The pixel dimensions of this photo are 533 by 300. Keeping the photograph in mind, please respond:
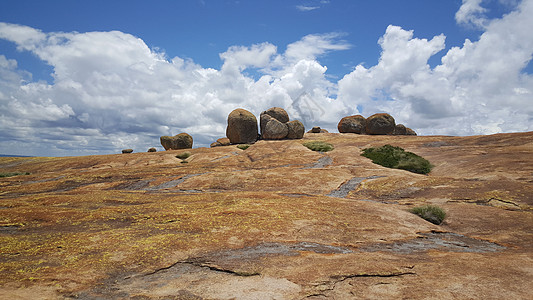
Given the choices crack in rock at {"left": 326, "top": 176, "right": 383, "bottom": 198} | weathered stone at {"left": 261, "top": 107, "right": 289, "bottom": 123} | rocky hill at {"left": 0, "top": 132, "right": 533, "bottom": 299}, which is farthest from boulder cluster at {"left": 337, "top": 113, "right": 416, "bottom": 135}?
crack in rock at {"left": 326, "top": 176, "right": 383, "bottom": 198}

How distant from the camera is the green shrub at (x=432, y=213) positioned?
41.9 feet

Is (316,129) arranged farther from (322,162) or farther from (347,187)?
(347,187)

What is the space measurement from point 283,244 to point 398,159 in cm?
2451

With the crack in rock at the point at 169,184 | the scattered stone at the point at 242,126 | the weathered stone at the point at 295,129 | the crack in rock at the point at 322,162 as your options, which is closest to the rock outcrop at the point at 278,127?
the weathered stone at the point at 295,129

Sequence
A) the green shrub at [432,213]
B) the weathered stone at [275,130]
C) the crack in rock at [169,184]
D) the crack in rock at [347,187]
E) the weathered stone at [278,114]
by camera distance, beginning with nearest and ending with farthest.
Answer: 1. the green shrub at [432,213]
2. the crack in rock at [347,187]
3. the crack in rock at [169,184]
4. the weathered stone at [275,130]
5. the weathered stone at [278,114]

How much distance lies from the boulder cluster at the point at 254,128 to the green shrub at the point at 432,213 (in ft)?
138

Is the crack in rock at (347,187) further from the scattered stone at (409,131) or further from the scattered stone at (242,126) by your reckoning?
the scattered stone at (409,131)

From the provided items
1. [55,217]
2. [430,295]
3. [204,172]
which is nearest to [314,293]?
[430,295]

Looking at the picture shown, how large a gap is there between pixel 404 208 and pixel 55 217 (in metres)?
15.4

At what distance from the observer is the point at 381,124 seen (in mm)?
59156

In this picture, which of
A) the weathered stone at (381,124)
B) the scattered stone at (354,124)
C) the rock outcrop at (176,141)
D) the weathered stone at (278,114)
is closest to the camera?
the rock outcrop at (176,141)

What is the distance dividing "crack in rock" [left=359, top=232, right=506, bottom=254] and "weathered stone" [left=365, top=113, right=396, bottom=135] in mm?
51808

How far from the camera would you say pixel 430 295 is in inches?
201

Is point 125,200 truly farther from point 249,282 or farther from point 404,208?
point 404,208
